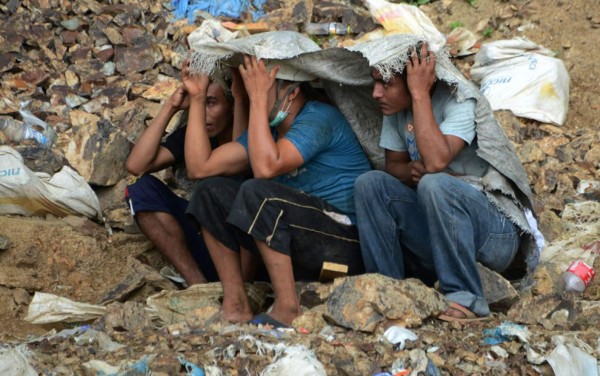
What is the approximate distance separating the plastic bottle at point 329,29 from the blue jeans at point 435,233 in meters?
3.24

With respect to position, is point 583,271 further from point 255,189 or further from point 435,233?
point 255,189

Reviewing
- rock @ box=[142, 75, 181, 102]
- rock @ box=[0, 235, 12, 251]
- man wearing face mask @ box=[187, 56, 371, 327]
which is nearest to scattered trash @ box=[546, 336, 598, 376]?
man wearing face mask @ box=[187, 56, 371, 327]

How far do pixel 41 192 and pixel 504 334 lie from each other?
9.15ft

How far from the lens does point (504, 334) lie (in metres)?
3.64

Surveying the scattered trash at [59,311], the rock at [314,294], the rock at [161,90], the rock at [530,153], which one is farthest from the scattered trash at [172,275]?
the rock at [530,153]

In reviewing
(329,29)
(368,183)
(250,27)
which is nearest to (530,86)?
(329,29)

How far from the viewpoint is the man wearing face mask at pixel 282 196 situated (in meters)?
4.11

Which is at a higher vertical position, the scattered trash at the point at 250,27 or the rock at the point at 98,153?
the scattered trash at the point at 250,27

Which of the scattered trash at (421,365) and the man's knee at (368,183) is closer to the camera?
the scattered trash at (421,365)

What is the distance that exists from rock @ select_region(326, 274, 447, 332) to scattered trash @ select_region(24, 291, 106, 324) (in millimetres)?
1175

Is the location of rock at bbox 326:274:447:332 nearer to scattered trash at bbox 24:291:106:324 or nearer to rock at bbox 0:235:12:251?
scattered trash at bbox 24:291:106:324

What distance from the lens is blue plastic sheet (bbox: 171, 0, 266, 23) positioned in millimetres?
7480

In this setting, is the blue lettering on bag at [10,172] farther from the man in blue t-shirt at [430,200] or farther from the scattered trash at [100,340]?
the man in blue t-shirt at [430,200]

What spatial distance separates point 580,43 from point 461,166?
339 centimetres
